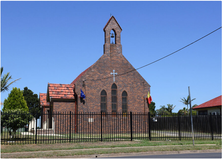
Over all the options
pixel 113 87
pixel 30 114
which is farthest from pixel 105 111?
pixel 30 114

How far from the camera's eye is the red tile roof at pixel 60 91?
29.3m

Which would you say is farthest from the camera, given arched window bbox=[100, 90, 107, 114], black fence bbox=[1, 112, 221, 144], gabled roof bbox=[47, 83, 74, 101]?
arched window bbox=[100, 90, 107, 114]

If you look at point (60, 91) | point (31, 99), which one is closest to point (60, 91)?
point (60, 91)

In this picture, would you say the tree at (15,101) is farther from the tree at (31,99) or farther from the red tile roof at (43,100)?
the tree at (31,99)

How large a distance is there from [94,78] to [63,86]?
12.1ft

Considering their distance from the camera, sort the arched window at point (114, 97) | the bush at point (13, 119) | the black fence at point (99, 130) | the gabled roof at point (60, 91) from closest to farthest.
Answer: the bush at point (13, 119) → the black fence at point (99, 130) → the gabled roof at point (60, 91) → the arched window at point (114, 97)

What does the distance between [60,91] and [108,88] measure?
17.7ft

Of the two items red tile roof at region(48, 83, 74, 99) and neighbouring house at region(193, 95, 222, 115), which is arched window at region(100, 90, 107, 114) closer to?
red tile roof at region(48, 83, 74, 99)

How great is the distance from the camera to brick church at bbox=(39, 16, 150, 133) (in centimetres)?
2958

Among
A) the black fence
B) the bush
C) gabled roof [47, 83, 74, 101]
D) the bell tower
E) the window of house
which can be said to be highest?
the bell tower

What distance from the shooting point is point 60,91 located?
97.9ft

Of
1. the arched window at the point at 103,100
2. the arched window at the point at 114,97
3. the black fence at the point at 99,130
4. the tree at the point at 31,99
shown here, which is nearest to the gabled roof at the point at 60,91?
the black fence at the point at 99,130

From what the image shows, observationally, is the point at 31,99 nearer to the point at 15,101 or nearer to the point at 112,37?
the point at 15,101

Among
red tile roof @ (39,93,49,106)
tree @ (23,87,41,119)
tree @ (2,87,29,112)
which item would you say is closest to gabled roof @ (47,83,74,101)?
red tile roof @ (39,93,49,106)
